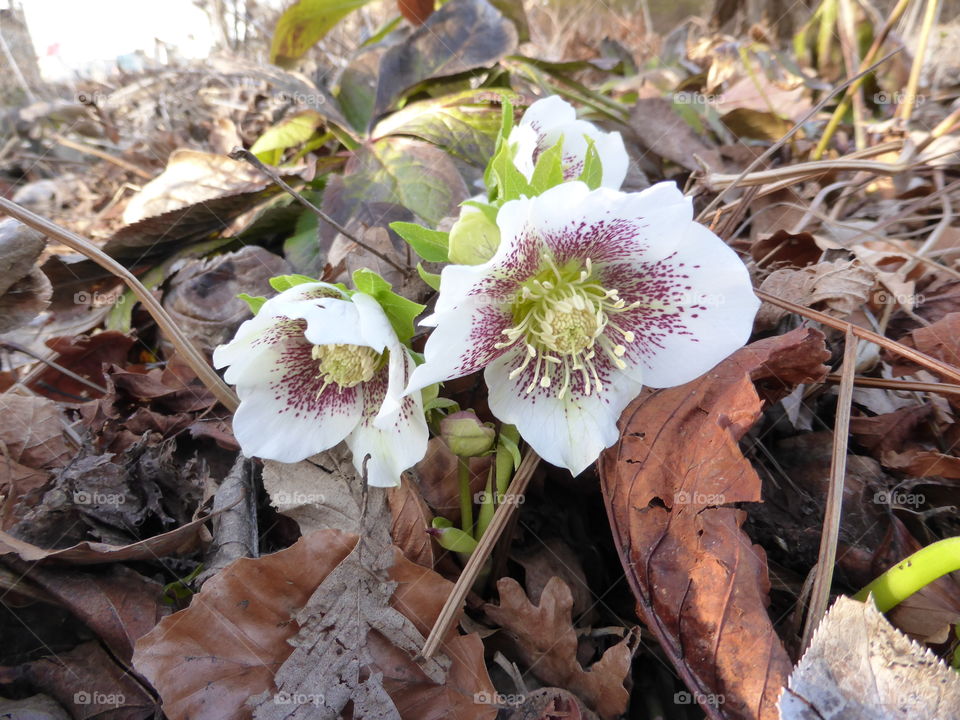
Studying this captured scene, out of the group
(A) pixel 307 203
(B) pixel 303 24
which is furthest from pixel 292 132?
(A) pixel 307 203

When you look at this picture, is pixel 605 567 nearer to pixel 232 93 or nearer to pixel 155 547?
pixel 155 547

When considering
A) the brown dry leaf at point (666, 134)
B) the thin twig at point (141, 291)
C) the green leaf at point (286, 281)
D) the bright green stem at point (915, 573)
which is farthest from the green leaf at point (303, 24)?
the bright green stem at point (915, 573)

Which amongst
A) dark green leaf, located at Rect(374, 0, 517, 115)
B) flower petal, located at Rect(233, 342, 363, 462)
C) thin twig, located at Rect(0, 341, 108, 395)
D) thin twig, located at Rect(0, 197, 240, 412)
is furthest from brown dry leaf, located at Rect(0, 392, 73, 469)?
dark green leaf, located at Rect(374, 0, 517, 115)

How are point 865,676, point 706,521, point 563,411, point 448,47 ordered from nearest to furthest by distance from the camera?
point 865,676 → point 706,521 → point 563,411 → point 448,47

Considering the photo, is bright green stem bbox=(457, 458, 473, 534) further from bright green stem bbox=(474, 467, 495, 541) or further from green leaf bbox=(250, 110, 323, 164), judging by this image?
green leaf bbox=(250, 110, 323, 164)

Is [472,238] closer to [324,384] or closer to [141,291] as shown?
[324,384]

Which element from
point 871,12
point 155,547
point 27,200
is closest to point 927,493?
point 155,547

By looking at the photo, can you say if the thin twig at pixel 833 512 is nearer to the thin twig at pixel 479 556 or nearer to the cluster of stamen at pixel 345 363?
the thin twig at pixel 479 556

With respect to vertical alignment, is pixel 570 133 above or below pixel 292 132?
above
